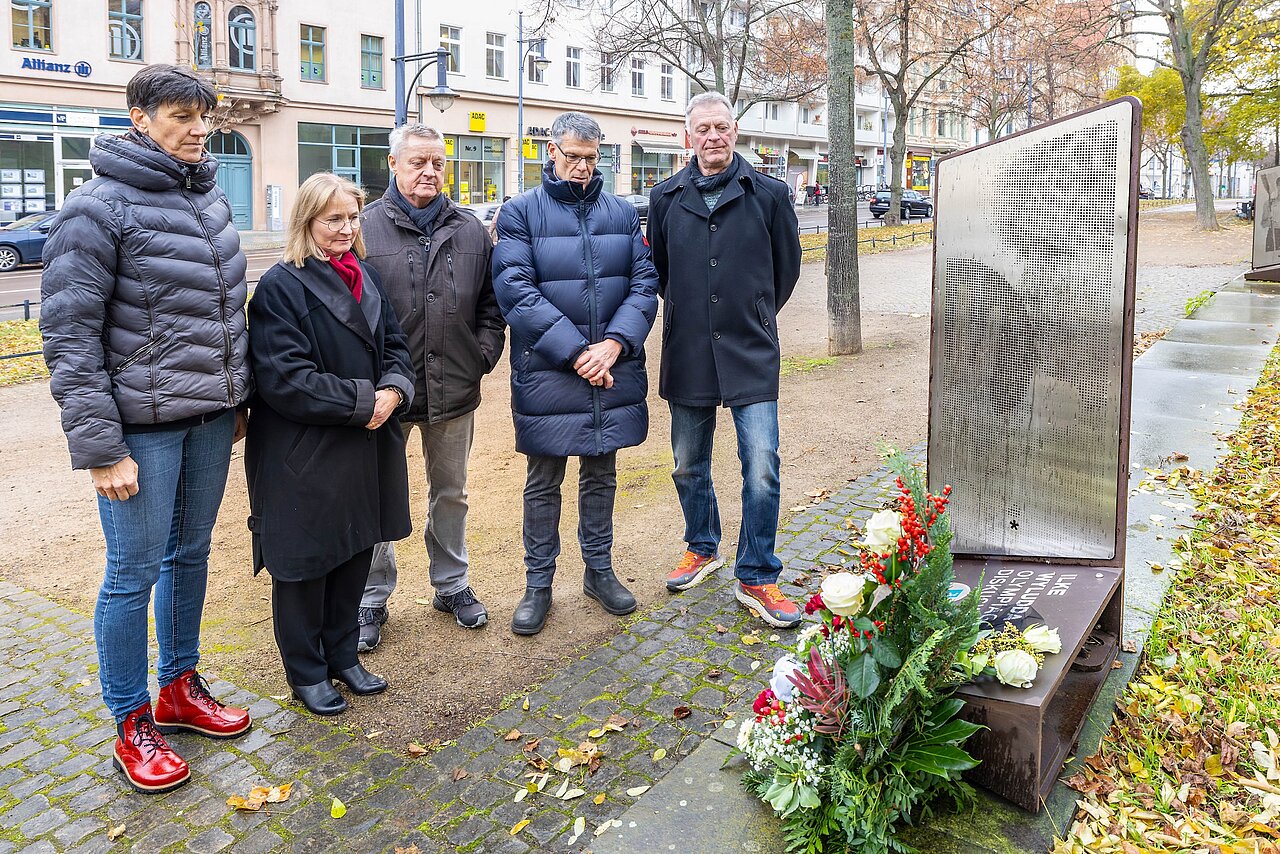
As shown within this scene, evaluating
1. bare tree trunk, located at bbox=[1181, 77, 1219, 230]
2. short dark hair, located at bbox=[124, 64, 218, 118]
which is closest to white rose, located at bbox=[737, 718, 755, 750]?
short dark hair, located at bbox=[124, 64, 218, 118]

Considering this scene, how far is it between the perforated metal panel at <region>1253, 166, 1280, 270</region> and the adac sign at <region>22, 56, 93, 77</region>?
30.7 m

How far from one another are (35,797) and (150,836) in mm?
530

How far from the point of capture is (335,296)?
3852 mm

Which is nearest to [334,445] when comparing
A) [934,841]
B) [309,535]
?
[309,535]

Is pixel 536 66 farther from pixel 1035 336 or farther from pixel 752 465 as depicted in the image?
pixel 1035 336

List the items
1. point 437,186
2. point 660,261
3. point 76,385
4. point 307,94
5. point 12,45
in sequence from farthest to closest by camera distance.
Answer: point 307,94 → point 12,45 → point 660,261 → point 437,186 → point 76,385

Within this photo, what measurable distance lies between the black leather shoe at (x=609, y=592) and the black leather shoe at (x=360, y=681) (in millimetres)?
1132

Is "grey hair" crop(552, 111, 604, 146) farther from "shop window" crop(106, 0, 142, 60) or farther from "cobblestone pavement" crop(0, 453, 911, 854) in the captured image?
"shop window" crop(106, 0, 142, 60)

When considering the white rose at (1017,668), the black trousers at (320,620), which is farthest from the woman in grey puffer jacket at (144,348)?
the white rose at (1017,668)

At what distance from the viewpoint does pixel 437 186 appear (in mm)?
4488

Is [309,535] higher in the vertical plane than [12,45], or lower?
lower

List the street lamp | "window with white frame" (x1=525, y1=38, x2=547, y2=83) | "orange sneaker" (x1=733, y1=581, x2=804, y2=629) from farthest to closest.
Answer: "window with white frame" (x1=525, y1=38, x2=547, y2=83)
the street lamp
"orange sneaker" (x1=733, y1=581, x2=804, y2=629)

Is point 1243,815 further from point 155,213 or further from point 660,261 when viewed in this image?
point 155,213

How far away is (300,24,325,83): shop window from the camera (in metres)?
36.0
